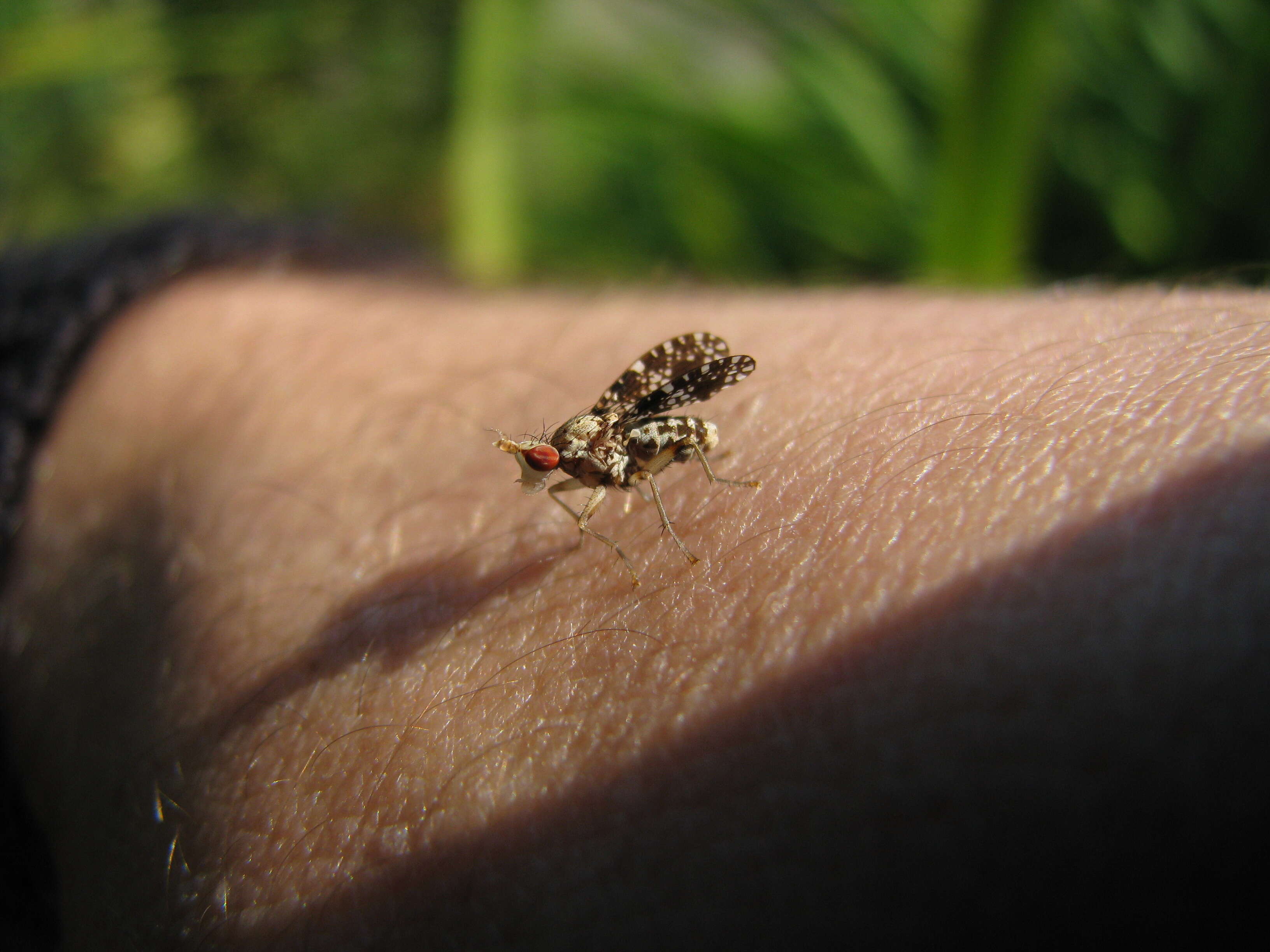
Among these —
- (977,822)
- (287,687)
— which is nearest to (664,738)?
(977,822)

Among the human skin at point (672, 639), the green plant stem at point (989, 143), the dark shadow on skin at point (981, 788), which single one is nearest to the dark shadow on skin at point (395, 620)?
the human skin at point (672, 639)

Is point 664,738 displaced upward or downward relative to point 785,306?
downward

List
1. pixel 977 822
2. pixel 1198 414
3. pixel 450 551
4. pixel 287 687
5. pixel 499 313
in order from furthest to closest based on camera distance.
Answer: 1. pixel 499 313
2. pixel 450 551
3. pixel 287 687
4. pixel 1198 414
5. pixel 977 822

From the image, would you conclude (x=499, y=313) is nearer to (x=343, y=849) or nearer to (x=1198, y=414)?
(x=343, y=849)

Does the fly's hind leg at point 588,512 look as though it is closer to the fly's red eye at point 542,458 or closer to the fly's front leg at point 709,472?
the fly's red eye at point 542,458

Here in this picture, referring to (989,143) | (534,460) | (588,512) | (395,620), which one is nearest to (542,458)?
(534,460)

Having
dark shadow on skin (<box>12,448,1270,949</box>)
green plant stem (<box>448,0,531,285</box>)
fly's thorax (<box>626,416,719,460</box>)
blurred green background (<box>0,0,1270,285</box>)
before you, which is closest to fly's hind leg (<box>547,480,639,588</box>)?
fly's thorax (<box>626,416,719,460</box>)

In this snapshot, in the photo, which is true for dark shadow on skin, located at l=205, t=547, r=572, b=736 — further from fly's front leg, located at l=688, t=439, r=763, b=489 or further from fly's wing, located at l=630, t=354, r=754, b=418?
fly's wing, located at l=630, t=354, r=754, b=418
